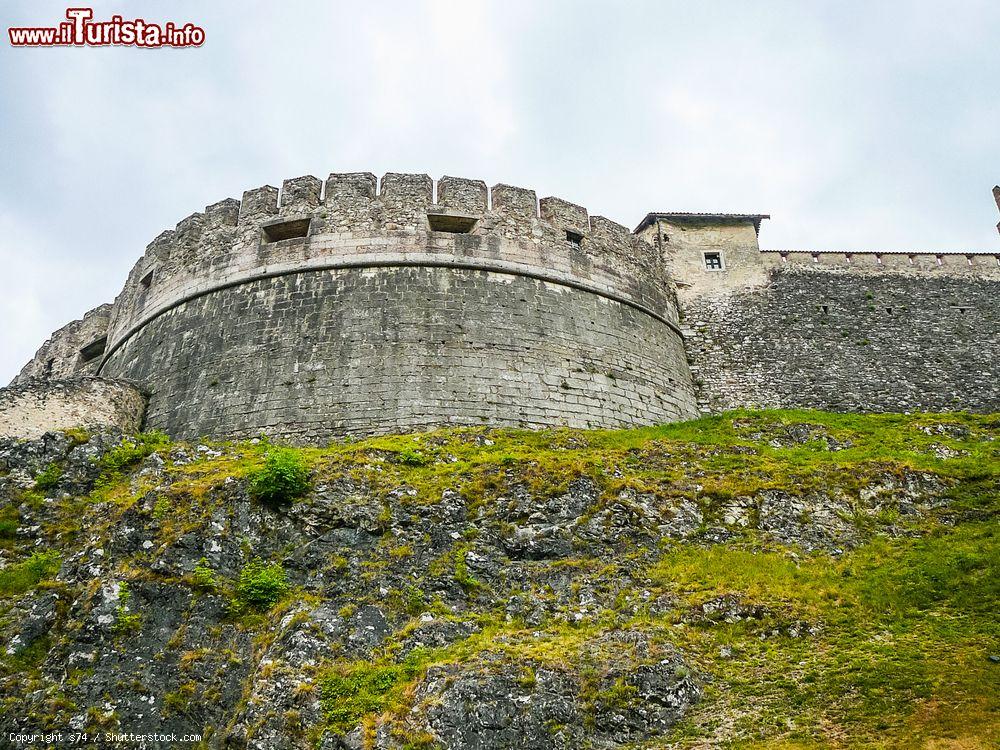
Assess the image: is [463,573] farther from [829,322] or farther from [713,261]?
[713,261]

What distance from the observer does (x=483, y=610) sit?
10.6 meters

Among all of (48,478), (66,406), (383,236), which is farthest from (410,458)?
(66,406)

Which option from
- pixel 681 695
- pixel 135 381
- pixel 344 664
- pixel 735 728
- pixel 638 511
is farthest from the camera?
pixel 135 381

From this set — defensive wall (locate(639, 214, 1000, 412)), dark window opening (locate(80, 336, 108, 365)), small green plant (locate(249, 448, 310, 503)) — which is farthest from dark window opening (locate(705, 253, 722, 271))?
dark window opening (locate(80, 336, 108, 365))

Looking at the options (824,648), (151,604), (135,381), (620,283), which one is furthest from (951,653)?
(135,381)

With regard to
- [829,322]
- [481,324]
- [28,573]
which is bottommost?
[28,573]

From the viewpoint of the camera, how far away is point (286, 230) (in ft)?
63.7

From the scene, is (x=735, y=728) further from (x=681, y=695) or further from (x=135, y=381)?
(x=135, y=381)

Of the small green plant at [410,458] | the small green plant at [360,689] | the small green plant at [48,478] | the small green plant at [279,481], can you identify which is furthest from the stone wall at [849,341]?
the small green plant at [48,478]

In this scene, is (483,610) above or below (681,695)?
above

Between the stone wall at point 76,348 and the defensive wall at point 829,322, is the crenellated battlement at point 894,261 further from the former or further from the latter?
the stone wall at point 76,348

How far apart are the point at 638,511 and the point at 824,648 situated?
3.46 m

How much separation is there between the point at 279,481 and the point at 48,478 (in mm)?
4481

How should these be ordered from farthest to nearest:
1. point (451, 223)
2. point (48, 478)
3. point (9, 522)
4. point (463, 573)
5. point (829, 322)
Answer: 1. point (829, 322)
2. point (451, 223)
3. point (48, 478)
4. point (9, 522)
5. point (463, 573)
